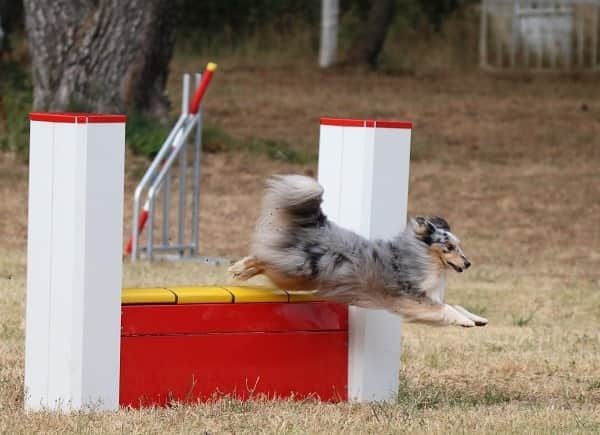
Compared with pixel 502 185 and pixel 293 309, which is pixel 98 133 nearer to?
pixel 293 309

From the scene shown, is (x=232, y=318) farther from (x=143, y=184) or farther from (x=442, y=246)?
(x=143, y=184)

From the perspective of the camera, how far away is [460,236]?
11750mm

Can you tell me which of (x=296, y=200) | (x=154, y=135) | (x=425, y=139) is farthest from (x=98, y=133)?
(x=425, y=139)

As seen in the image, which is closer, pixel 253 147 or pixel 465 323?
pixel 465 323

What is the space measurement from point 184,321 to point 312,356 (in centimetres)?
61

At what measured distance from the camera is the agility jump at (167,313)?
4.76 m

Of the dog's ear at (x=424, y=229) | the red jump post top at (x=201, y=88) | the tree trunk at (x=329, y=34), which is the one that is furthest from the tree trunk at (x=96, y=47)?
the tree trunk at (x=329, y=34)

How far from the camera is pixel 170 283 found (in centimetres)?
859

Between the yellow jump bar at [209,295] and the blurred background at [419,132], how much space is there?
465 mm

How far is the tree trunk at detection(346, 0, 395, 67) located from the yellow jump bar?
15574mm

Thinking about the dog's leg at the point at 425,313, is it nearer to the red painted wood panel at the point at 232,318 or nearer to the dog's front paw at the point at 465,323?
the dog's front paw at the point at 465,323

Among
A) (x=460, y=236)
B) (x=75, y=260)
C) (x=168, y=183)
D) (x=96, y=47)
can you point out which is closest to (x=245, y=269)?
(x=75, y=260)

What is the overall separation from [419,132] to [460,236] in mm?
4447

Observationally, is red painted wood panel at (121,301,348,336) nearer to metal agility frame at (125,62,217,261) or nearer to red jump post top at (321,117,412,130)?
red jump post top at (321,117,412,130)
